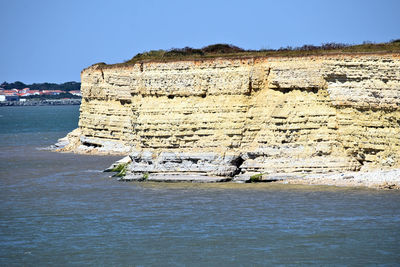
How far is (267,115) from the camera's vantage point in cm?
3077

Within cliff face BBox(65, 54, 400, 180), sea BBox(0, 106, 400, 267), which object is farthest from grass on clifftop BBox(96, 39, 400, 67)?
sea BBox(0, 106, 400, 267)

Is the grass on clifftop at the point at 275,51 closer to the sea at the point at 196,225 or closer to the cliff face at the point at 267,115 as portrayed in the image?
the cliff face at the point at 267,115

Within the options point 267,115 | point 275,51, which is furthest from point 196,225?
point 275,51

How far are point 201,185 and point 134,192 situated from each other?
277 centimetres

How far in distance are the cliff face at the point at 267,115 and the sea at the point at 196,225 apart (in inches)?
58.1

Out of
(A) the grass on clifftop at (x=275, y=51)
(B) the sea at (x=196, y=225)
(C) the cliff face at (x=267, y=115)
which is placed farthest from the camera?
→ (A) the grass on clifftop at (x=275, y=51)

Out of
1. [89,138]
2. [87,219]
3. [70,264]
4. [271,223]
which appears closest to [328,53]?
[271,223]

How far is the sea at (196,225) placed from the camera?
1969 cm

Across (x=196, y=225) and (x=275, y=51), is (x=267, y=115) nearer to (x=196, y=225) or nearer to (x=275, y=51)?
(x=275, y=51)

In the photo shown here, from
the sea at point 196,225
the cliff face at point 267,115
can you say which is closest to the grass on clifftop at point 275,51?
the cliff face at point 267,115

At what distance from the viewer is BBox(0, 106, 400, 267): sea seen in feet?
64.6

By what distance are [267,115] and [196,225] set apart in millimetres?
8981

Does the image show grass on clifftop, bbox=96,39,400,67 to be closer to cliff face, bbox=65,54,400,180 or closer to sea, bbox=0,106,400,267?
cliff face, bbox=65,54,400,180

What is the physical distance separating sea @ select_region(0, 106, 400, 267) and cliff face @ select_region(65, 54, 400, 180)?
1.47m
